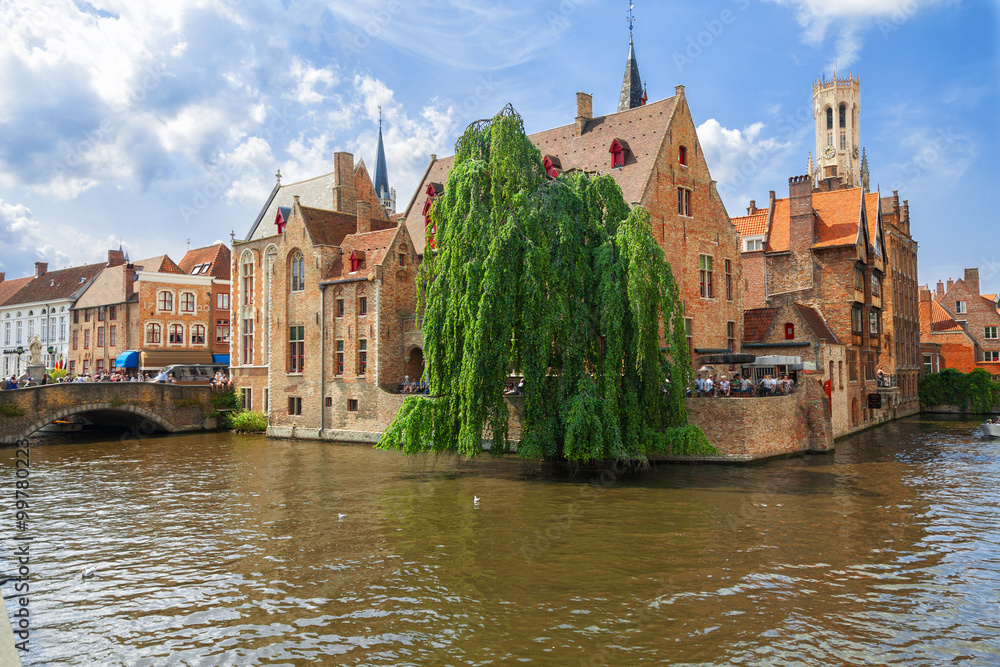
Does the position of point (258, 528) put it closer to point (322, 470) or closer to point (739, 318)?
point (322, 470)

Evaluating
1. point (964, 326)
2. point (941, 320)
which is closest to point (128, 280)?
point (941, 320)

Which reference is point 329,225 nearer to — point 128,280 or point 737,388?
point 737,388

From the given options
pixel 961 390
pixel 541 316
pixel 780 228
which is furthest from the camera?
pixel 961 390

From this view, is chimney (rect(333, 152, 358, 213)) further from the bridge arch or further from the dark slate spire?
the dark slate spire

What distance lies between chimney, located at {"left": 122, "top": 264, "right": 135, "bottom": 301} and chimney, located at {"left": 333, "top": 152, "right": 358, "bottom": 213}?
2197 centimetres

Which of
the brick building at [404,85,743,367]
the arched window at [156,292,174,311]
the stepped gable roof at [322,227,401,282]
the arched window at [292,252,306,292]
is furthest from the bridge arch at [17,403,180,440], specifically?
the brick building at [404,85,743,367]

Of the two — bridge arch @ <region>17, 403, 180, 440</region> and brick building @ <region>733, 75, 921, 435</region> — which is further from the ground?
brick building @ <region>733, 75, 921, 435</region>

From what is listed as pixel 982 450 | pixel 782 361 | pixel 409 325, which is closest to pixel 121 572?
pixel 409 325

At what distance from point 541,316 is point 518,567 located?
8776 mm

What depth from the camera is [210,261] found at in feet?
178

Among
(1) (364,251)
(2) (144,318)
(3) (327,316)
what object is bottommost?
(3) (327,316)

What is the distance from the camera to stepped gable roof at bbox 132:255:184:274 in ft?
176

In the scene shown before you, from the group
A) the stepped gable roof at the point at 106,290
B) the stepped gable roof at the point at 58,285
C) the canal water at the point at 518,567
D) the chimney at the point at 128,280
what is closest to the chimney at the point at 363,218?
the canal water at the point at 518,567

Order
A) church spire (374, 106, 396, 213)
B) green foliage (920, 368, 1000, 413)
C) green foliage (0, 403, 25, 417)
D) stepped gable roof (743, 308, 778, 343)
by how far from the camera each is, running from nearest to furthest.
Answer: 1. green foliage (0, 403, 25, 417)
2. stepped gable roof (743, 308, 778, 343)
3. green foliage (920, 368, 1000, 413)
4. church spire (374, 106, 396, 213)
